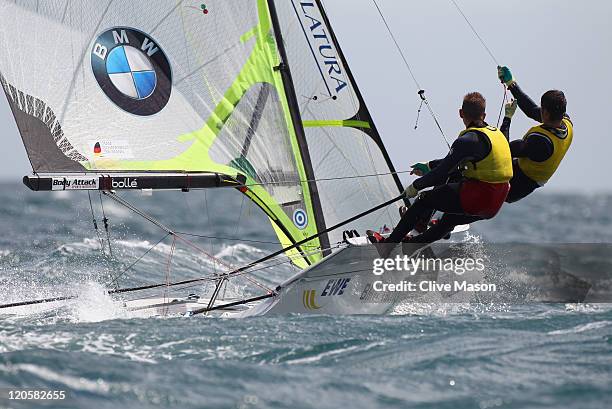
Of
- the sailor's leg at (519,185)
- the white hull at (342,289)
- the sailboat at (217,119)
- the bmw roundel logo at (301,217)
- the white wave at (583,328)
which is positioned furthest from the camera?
the bmw roundel logo at (301,217)

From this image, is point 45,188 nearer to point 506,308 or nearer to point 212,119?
point 212,119

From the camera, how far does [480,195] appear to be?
568 cm

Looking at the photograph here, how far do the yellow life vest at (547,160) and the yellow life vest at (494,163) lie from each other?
36 cm

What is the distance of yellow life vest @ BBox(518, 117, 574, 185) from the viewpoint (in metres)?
5.93

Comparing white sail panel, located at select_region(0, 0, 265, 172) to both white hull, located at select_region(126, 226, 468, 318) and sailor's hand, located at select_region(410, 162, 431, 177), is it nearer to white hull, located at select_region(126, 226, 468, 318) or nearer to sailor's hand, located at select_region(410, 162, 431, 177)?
white hull, located at select_region(126, 226, 468, 318)

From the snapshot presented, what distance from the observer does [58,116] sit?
6293 millimetres

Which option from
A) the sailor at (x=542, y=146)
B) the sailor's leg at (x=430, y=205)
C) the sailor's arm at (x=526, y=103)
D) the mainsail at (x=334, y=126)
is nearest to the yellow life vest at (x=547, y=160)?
the sailor at (x=542, y=146)

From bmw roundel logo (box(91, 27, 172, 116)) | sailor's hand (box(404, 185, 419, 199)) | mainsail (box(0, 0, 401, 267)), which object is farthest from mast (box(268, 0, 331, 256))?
sailor's hand (box(404, 185, 419, 199))

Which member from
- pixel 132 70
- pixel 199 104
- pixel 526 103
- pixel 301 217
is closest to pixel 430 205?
pixel 526 103

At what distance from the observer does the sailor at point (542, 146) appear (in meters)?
5.91

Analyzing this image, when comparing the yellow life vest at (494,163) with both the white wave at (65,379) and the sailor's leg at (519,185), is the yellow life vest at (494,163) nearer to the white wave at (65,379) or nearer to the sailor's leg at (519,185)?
the sailor's leg at (519,185)

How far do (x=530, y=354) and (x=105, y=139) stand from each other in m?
3.24

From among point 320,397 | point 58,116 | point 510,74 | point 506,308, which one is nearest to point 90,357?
point 320,397

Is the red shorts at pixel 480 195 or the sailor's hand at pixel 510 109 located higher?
the sailor's hand at pixel 510 109
